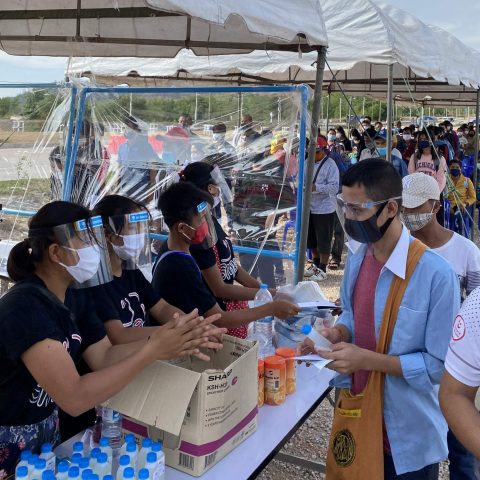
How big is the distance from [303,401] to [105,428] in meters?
0.83

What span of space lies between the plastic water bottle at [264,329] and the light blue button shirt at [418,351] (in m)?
0.94

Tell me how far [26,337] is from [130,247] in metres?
0.66

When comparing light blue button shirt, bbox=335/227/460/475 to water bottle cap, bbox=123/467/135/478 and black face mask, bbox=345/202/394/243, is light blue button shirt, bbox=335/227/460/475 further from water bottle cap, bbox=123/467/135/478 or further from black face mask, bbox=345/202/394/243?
water bottle cap, bbox=123/467/135/478

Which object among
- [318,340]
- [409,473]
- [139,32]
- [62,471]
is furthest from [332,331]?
[139,32]

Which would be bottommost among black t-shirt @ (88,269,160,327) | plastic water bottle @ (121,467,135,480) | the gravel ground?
the gravel ground

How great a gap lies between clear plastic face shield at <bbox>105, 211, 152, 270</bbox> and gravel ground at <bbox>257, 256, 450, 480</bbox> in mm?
1610

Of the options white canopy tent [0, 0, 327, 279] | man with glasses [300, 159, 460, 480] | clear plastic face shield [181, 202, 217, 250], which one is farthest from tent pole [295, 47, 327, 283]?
man with glasses [300, 159, 460, 480]

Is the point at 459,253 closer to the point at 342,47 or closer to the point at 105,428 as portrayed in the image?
the point at 105,428

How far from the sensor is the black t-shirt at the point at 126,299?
6.48 feet

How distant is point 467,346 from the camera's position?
114cm

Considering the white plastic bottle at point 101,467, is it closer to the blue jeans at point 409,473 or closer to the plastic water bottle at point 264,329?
the blue jeans at point 409,473

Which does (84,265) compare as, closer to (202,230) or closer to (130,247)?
(130,247)

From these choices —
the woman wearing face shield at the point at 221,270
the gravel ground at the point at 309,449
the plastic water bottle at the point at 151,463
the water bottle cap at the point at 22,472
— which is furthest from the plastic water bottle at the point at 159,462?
the gravel ground at the point at 309,449

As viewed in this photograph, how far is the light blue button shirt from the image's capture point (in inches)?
63.1
